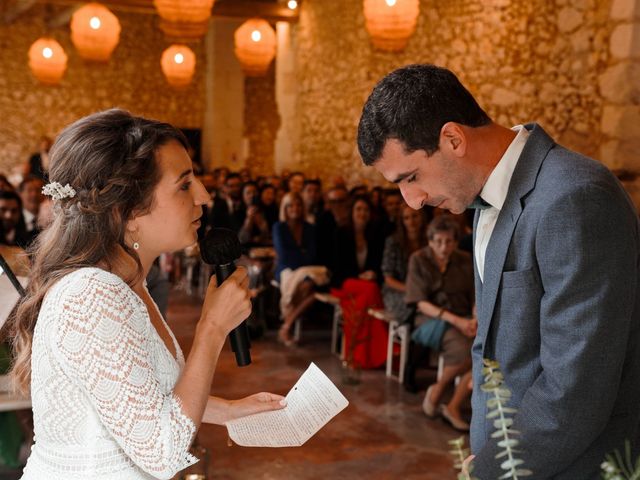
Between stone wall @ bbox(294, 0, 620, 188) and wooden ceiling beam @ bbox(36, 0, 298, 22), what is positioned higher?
wooden ceiling beam @ bbox(36, 0, 298, 22)

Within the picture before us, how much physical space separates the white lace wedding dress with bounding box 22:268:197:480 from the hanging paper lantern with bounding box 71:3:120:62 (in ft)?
26.7

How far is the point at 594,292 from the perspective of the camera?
1.23 meters

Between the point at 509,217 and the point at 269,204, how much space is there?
7.17 m

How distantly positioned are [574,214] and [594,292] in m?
0.13

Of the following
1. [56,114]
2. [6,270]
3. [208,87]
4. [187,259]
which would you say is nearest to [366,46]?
[187,259]

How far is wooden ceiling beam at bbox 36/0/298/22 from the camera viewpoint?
10.5m

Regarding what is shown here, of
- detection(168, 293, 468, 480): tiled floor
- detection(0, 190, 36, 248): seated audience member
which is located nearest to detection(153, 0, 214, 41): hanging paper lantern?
detection(0, 190, 36, 248): seated audience member

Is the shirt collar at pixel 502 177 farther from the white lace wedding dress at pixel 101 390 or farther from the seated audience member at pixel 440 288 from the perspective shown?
the seated audience member at pixel 440 288

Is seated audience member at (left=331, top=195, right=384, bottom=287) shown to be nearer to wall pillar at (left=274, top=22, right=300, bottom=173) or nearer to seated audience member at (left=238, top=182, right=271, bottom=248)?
seated audience member at (left=238, top=182, right=271, bottom=248)

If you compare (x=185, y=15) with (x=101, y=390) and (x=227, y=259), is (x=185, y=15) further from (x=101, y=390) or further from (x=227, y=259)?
(x=101, y=390)

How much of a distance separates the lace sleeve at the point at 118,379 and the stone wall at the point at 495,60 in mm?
5136

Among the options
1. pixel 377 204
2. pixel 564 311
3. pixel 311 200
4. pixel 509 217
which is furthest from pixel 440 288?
pixel 564 311

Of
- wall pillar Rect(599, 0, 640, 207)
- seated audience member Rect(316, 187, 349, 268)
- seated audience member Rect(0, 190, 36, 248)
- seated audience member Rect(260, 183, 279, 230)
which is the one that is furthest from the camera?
seated audience member Rect(260, 183, 279, 230)

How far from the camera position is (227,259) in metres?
1.59
